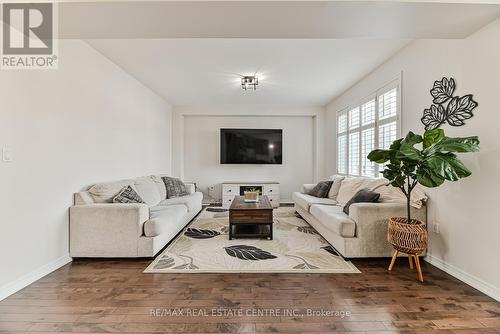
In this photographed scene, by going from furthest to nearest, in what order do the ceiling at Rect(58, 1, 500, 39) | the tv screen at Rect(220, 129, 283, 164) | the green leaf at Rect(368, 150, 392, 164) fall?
the tv screen at Rect(220, 129, 283, 164) → the green leaf at Rect(368, 150, 392, 164) → the ceiling at Rect(58, 1, 500, 39)

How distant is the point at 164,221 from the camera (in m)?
3.04

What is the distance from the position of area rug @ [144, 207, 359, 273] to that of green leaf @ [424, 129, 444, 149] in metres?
1.51

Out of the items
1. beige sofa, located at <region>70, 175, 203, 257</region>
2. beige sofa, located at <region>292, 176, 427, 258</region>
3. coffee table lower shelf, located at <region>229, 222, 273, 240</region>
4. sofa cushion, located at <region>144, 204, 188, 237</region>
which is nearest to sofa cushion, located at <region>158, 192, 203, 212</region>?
sofa cushion, located at <region>144, 204, 188, 237</region>

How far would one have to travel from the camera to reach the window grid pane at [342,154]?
215 inches

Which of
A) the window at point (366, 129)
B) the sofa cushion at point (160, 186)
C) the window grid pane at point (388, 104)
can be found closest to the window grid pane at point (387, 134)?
the window at point (366, 129)

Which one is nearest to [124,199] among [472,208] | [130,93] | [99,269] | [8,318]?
[99,269]

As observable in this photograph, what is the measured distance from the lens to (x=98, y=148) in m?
3.47

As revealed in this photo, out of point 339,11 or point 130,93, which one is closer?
point 339,11

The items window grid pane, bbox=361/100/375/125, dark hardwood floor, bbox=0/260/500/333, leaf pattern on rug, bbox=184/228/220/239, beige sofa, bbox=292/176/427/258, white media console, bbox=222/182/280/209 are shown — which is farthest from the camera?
white media console, bbox=222/182/280/209

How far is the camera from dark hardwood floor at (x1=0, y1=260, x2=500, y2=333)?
175 cm

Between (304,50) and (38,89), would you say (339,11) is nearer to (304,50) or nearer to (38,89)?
(304,50)

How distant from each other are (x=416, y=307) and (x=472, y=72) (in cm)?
224

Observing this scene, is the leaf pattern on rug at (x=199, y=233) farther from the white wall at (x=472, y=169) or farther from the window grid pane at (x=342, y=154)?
the window grid pane at (x=342, y=154)

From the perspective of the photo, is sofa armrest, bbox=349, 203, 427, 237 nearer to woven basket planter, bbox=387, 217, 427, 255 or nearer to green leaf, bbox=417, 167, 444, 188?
woven basket planter, bbox=387, 217, 427, 255
